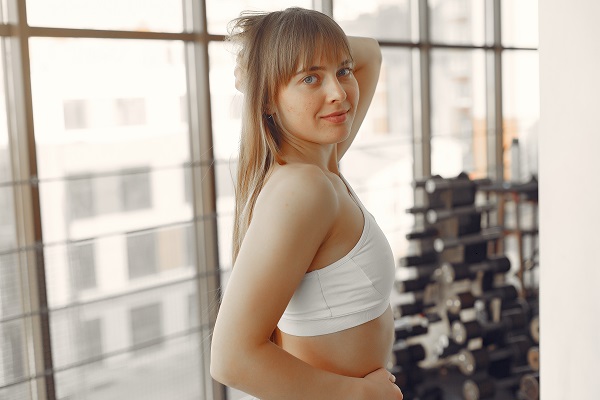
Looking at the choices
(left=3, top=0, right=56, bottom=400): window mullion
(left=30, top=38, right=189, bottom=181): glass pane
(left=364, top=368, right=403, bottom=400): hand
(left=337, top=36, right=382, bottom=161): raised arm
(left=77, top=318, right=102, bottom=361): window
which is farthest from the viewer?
(left=77, top=318, right=102, bottom=361): window

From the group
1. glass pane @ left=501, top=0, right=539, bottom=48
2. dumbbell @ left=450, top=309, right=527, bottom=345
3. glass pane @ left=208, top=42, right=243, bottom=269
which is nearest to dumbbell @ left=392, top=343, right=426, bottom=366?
dumbbell @ left=450, top=309, right=527, bottom=345

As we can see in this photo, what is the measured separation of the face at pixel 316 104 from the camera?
88cm

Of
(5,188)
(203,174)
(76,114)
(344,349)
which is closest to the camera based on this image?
(344,349)

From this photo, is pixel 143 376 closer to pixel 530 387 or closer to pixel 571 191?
pixel 530 387

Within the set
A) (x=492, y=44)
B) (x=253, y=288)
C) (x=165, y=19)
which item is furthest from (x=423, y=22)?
(x=253, y=288)

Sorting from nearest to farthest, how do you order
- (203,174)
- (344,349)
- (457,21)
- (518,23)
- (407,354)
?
(344,349) < (203,174) < (407,354) < (457,21) < (518,23)

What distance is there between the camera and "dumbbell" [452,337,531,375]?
3.51m

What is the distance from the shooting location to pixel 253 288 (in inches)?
31.6

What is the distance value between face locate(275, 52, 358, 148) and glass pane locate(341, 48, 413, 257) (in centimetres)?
260

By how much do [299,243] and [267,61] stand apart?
0.77ft

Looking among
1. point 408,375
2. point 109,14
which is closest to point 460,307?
point 408,375

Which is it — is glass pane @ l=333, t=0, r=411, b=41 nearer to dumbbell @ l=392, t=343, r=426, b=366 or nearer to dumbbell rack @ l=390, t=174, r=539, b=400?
dumbbell rack @ l=390, t=174, r=539, b=400

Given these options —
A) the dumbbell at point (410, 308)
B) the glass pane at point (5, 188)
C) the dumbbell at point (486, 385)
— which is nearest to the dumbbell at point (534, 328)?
the dumbbell at point (486, 385)

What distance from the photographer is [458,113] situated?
4.23 metres
